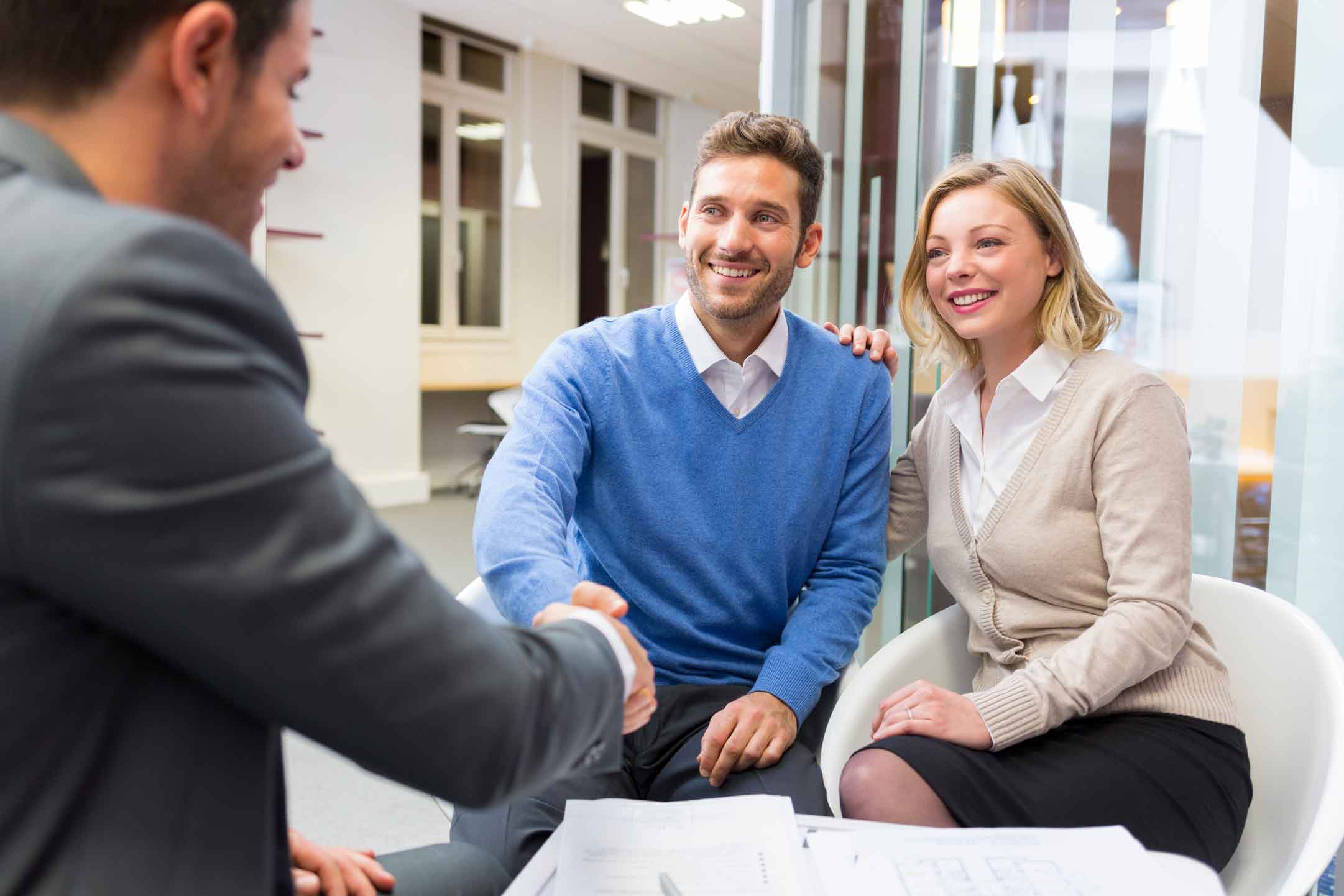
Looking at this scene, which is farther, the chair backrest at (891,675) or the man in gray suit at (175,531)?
the chair backrest at (891,675)

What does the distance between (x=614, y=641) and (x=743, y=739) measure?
27.6 inches

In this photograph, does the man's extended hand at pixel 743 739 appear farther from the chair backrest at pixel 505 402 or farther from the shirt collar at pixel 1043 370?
the chair backrest at pixel 505 402

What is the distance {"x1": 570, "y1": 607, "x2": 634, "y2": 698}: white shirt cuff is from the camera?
0.74m

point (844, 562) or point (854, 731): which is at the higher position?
point (844, 562)

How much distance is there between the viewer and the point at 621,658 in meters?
0.74

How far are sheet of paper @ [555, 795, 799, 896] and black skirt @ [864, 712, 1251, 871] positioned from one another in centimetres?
40

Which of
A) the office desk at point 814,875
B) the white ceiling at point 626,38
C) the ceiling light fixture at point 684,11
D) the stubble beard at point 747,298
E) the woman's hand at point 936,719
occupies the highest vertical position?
the white ceiling at point 626,38

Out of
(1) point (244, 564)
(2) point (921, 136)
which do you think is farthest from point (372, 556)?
(2) point (921, 136)

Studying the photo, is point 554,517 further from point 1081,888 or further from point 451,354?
point 451,354

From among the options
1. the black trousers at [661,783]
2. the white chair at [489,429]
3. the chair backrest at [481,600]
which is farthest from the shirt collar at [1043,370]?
the white chair at [489,429]

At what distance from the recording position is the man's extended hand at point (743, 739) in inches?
54.4

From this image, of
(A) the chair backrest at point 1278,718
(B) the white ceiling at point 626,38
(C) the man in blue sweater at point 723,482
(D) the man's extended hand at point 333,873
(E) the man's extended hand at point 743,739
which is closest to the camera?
(D) the man's extended hand at point 333,873

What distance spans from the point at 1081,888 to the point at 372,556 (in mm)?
636

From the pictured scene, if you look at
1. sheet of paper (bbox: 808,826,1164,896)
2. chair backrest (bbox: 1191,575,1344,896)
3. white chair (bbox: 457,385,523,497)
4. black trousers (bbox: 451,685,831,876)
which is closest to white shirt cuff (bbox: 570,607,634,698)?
sheet of paper (bbox: 808,826,1164,896)
